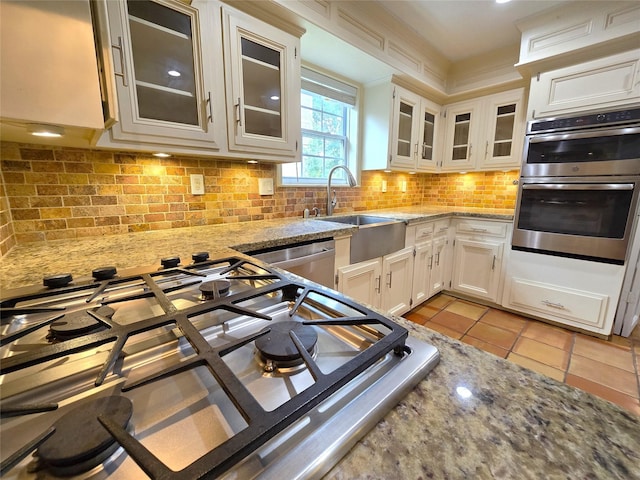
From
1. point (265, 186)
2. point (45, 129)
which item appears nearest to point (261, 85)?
point (265, 186)

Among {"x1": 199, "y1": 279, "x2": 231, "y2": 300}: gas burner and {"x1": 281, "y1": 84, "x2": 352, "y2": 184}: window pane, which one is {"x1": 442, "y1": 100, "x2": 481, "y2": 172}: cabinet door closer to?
{"x1": 281, "y1": 84, "x2": 352, "y2": 184}: window pane

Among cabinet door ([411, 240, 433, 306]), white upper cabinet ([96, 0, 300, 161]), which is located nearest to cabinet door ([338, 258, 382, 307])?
cabinet door ([411, 240, 433, 306])

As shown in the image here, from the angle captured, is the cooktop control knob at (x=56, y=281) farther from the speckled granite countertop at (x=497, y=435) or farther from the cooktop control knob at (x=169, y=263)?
the speckled granite countertop at (x=497, y=435)

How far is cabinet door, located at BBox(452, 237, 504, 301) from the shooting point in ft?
8.34

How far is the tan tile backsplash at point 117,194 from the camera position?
1.14 metres

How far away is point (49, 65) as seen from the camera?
58 centimetres

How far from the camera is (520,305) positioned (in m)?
2.44

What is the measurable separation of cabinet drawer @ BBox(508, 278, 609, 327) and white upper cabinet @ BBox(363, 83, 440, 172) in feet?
4.89

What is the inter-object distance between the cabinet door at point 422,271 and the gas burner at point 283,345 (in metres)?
2.06

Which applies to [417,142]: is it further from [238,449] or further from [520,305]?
[238,449]

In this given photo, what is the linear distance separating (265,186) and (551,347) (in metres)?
2.45

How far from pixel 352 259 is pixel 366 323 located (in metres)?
1.25

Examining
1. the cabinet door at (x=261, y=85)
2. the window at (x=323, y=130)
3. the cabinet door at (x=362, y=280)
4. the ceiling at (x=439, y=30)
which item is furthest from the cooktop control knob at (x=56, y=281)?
the ceiling at (x=439, y=30)

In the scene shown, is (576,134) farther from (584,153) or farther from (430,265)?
(430,265)
